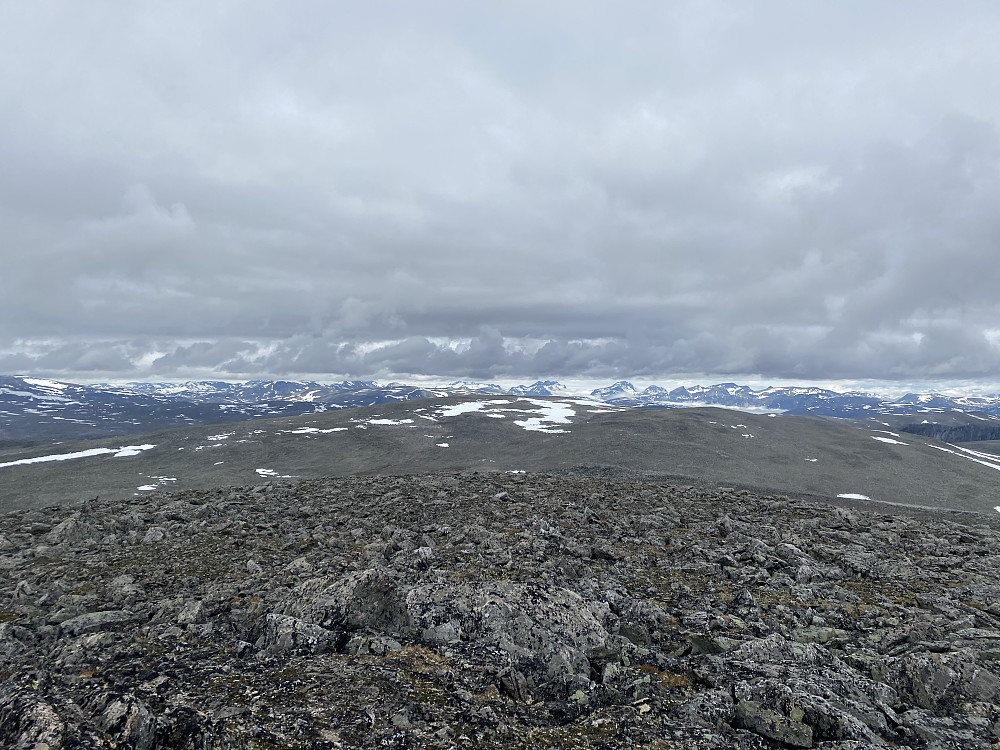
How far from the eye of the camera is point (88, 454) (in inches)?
3597

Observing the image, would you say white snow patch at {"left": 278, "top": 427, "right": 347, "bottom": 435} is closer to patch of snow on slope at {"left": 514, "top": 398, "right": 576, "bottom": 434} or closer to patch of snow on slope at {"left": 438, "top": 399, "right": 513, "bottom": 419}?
patch of snow on slope at {"left": 438, "top": 399, "right": 513, "bottom": 419}

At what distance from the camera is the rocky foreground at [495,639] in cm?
572

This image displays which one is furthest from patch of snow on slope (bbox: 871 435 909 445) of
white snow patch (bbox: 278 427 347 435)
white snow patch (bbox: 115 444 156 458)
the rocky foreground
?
white snow patch (bbox: 115 444 156 458)

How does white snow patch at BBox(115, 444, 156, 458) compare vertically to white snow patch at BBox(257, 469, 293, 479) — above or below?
below

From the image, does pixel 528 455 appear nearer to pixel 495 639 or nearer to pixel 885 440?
pixel 885 440

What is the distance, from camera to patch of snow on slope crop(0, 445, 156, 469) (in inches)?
3402

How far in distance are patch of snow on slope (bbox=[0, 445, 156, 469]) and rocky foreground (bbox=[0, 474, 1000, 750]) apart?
91.2 m

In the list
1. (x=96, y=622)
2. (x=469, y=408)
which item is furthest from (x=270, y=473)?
(x=96, y=622)

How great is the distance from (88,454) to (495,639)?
363 ft

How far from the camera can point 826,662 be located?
7641 millimetres

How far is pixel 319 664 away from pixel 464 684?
1946mm

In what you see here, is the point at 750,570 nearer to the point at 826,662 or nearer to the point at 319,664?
the point at 826,662

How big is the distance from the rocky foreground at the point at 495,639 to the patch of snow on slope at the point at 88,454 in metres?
91.2

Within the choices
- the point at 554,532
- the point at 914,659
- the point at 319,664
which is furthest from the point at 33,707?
the point at 554,532
